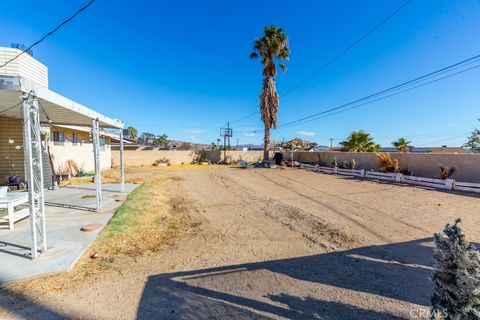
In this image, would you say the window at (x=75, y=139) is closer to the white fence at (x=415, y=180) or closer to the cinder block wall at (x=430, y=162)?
the white fence at (x=415, y=180)

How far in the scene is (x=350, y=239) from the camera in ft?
16.7

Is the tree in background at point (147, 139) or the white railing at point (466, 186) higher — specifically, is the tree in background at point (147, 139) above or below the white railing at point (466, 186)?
above

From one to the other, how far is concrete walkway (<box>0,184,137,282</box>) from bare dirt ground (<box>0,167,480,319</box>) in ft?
1.17

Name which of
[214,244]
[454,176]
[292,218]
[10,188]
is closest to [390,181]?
[454,176]

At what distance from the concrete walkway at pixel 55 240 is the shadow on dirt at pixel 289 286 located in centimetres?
176

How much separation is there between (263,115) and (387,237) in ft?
66.8

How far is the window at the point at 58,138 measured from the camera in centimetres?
1330

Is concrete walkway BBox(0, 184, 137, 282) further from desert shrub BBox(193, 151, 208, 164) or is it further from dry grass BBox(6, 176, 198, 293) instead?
desert shrub BBox(193, 151, 208, 164)

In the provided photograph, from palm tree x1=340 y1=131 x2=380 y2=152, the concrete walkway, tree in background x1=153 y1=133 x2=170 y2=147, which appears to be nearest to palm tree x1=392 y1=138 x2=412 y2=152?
palm tree x1=340 y1=131 x2=380 y2=152

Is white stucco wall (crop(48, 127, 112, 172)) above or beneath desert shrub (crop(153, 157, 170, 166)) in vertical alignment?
above

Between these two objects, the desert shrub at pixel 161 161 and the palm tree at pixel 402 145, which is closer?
the palm tree at pixel 402 145

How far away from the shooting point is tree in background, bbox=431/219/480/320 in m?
2.06

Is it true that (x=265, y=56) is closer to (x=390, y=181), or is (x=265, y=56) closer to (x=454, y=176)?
(x=390, y=181)

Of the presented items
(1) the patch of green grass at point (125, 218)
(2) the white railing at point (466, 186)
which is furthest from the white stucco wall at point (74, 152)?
(2) the white railing at point (466, 186)
